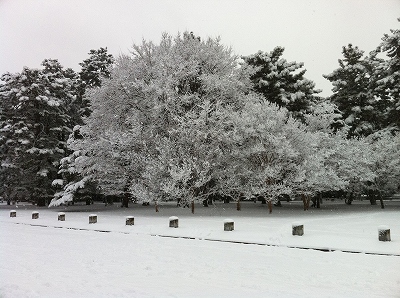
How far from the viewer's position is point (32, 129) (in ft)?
129

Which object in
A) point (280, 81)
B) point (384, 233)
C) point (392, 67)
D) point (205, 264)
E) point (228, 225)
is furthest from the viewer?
point (280, 81)

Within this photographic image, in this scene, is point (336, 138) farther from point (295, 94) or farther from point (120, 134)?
point (120, 134)

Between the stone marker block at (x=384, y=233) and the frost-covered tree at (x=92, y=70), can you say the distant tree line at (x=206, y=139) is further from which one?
the frost-covered tree at (x=92, y=70)

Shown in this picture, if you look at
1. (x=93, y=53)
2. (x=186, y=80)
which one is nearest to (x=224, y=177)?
(x=186, y=80)

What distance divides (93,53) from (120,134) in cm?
2503

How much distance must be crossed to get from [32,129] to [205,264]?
3520 cm

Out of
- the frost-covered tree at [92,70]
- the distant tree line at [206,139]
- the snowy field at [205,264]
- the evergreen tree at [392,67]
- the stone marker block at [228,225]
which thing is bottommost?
the snowy field at [205,264]

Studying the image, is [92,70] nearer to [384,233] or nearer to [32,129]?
[32,129]

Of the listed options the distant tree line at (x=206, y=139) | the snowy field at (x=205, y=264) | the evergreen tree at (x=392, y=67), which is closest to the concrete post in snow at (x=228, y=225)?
the snowy field at (x=205, y=264)

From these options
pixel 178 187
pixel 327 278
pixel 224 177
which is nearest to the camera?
pixel 327 278

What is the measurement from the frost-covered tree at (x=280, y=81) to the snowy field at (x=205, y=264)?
21.6 m

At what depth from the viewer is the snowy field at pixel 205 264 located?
7055mm

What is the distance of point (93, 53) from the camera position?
47219 mm

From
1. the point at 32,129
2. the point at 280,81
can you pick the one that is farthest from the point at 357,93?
the point at 32,129
